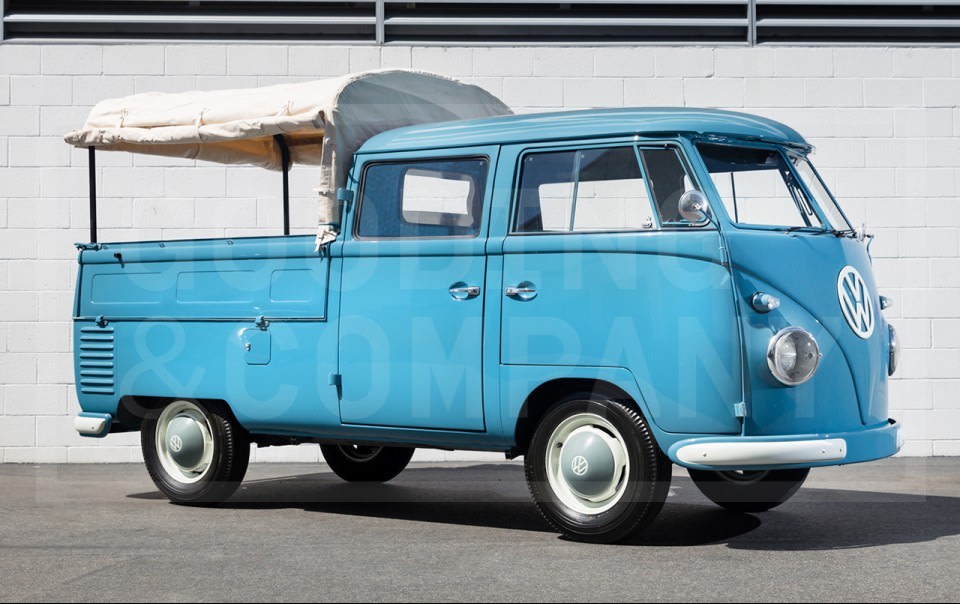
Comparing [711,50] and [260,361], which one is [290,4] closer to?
[711,50]

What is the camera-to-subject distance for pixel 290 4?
1119 cm

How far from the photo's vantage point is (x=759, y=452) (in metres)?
6.13

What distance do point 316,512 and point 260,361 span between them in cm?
101

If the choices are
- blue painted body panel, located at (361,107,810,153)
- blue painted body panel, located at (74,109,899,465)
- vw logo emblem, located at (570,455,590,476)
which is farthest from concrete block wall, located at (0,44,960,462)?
vw logo emblem, located at (570,455,590,476)

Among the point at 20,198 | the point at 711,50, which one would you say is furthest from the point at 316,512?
the point at 711,50

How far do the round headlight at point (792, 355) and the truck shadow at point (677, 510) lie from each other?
89cm

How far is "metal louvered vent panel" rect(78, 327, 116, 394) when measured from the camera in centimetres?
864

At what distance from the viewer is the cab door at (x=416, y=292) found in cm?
702

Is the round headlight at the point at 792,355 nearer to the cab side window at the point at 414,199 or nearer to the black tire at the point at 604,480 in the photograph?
the black tire at the point at 604,480

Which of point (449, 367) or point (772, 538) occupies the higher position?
point (449, 367)

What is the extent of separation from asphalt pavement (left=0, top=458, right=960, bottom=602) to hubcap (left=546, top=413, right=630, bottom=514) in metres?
0.25

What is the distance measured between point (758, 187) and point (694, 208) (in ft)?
2.23

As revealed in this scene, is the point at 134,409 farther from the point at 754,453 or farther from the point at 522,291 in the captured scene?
the point at 754,453

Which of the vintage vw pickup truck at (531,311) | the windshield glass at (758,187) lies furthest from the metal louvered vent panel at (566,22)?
the windshield glass at (758,187)
